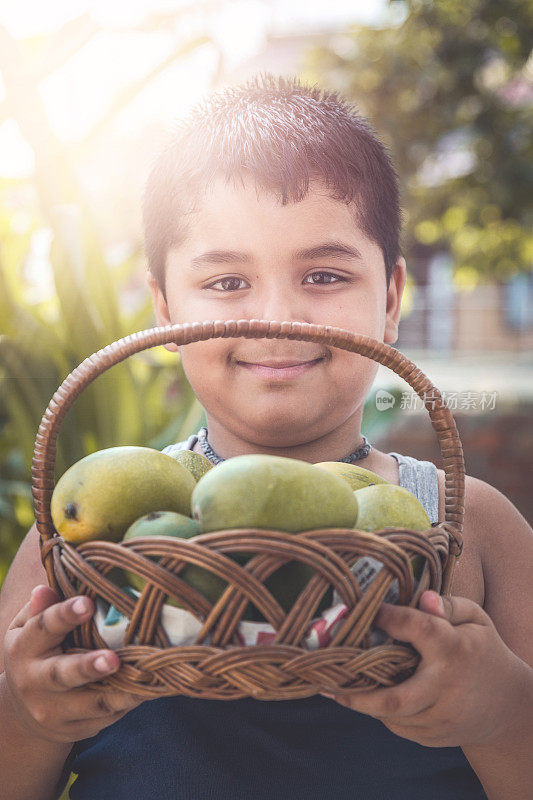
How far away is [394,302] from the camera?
119cm

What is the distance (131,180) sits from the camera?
3.35m

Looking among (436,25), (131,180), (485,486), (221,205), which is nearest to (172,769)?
(485,486)

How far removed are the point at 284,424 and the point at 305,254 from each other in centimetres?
22

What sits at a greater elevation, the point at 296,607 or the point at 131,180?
the point at 131,180

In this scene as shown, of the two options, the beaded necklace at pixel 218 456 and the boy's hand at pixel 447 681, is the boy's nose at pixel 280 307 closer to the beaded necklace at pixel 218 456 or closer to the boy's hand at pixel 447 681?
the beaded necklace at pixel 218 456

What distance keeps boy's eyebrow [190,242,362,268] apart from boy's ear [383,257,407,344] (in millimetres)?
181

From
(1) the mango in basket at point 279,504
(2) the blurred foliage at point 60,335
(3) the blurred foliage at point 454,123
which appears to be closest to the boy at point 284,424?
(1) the mango in basket at point 279,504

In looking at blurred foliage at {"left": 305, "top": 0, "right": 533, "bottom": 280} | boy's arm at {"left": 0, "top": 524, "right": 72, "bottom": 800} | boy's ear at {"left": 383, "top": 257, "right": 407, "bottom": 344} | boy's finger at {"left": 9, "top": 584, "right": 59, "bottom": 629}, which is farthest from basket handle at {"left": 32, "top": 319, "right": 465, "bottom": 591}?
blurred foliage at {"left": 305, "top": 0, "right": 533, "bottom": 280}

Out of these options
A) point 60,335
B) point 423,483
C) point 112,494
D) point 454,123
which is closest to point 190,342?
point 112,494

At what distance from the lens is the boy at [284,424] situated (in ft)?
3.04

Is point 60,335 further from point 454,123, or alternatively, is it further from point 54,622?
point 454,123

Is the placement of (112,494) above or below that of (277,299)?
below

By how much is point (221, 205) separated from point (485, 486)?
21.4 inches

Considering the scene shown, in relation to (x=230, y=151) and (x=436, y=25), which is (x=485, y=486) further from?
(x=436, y=25)
